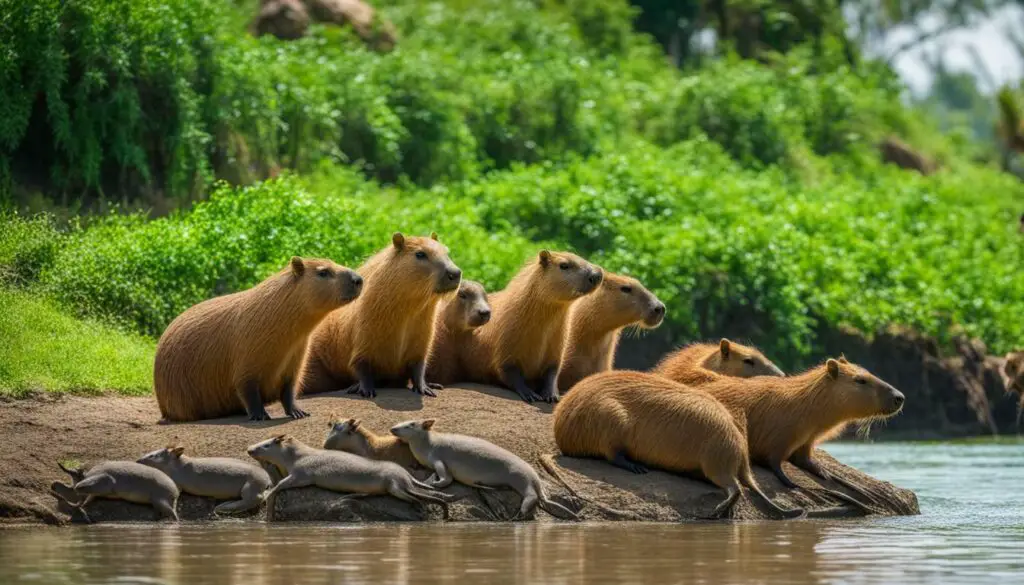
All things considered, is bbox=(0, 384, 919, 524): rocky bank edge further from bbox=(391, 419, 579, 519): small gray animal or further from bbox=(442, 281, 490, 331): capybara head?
bbox=(442, 281, 490, 331): capybara head

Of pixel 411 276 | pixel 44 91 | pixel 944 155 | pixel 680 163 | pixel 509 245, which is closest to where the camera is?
pixel 411 276

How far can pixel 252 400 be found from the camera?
1083 cm

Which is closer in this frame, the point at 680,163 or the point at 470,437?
the point at 470,437

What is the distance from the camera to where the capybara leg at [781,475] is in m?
10.4

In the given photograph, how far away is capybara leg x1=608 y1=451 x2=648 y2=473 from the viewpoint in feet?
32.8

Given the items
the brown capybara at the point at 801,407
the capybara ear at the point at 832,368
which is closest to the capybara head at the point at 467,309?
the brown capybara at the point at 801,407

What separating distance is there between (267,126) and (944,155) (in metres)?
17.5

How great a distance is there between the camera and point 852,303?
20828 mm

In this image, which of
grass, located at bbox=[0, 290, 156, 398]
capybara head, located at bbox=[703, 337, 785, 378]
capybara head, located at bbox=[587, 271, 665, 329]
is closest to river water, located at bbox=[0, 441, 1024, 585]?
capybara head, located at bbox=[703, 337, 785, 378]

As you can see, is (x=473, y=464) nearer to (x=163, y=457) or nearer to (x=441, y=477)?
(x=441, y=477)

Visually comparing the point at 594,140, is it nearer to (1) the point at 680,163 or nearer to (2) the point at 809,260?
(1) the point at 680,163

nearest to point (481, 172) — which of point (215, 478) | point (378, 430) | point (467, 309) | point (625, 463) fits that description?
point (467, 309)

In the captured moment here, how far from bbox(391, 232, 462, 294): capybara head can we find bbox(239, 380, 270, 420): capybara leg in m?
1.19

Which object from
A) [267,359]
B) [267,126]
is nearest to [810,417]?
[267,359]
